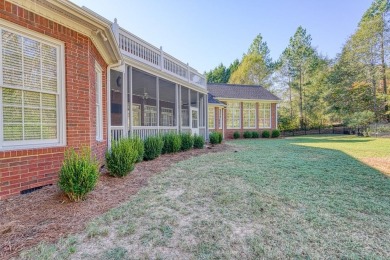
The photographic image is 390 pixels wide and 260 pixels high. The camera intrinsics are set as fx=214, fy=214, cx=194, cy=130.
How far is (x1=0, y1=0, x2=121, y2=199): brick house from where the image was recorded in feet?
10.7

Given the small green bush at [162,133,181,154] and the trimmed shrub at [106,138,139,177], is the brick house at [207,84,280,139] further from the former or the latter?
the trimmed shrub at [106,138,139,177]

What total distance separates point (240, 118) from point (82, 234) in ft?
64.5

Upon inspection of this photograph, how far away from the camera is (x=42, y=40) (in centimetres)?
365

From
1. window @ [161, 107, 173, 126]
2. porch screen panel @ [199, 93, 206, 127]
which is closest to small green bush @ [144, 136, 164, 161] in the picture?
porch screen panel @ [199, 93, 206, 127]

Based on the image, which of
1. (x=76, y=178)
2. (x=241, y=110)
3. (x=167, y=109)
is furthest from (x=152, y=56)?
(x=241, y=110)

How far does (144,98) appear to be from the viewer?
1401cm

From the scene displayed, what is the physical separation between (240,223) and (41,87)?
3910 millimetres

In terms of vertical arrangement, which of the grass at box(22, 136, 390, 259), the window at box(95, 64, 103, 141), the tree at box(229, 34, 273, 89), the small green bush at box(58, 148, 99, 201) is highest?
the tree at box(229, 34, 273, 89)

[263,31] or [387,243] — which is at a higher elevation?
[263,31]

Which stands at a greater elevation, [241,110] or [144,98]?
[144,98]

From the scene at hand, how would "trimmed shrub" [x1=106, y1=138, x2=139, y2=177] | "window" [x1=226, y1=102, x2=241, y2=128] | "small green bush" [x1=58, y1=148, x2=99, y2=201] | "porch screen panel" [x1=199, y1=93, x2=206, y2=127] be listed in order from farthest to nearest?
"window" [x1=226, y1=102, x2=241, y2=128] → "porch screen panel" [x1=199, y1=93, x2=206, y2=127] → "trimmed shrub" [x1=106, y1=138, x2=139, y2=177] → "small green bush" [x1=58, y1=148, x2=99, y2=201]

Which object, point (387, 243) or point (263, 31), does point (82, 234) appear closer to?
point (387, 243)

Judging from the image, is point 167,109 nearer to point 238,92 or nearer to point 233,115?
point 233,115

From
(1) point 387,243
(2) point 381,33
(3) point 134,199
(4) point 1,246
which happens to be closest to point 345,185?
(1) point 387,243
